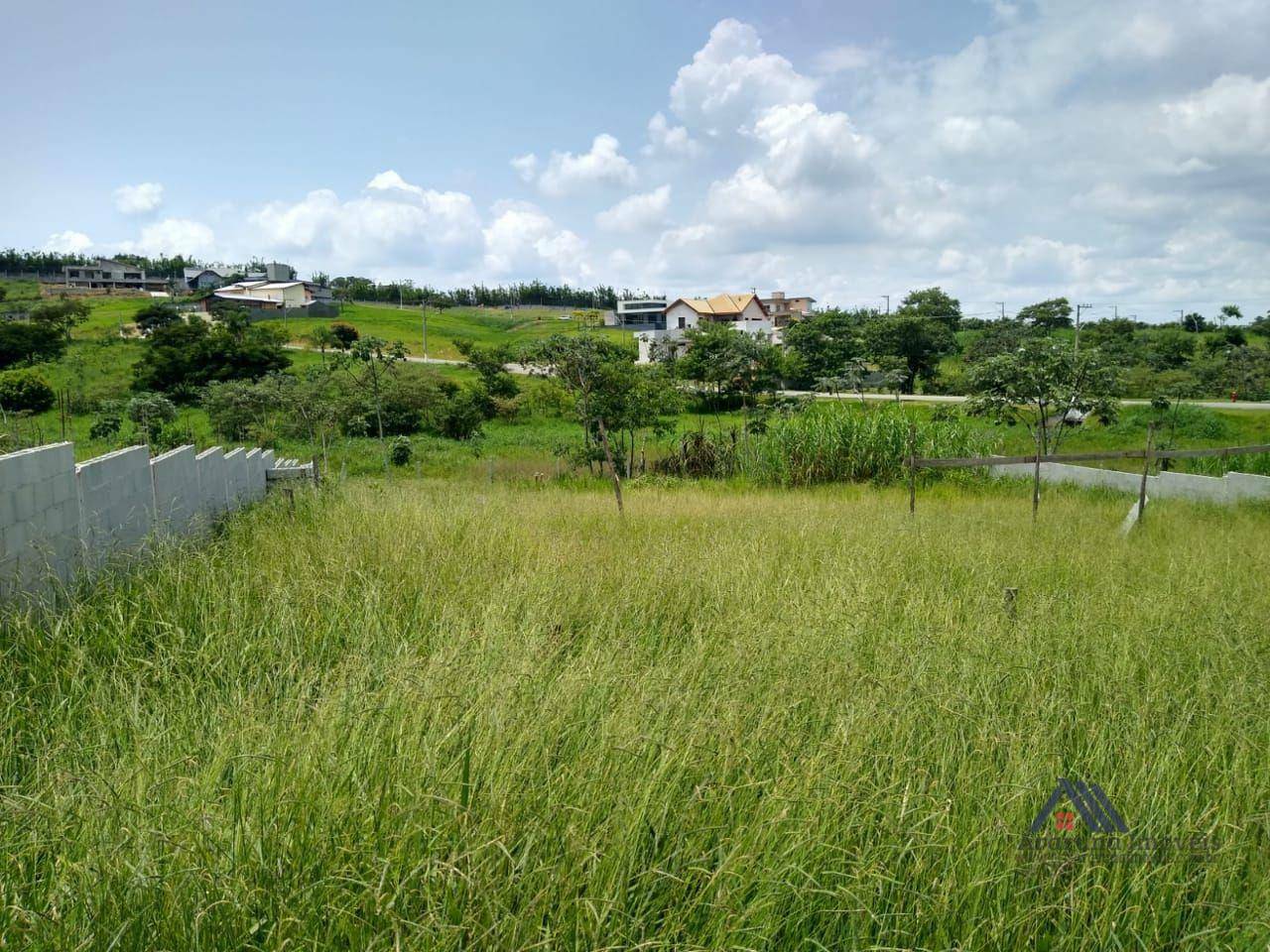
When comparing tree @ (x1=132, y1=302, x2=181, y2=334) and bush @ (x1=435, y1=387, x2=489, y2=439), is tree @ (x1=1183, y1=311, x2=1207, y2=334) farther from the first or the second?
tree @ (x1=132, y1=302, x2=181, y2=334)

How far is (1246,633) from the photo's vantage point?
429cm

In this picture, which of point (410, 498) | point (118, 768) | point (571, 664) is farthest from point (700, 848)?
point (410, 498)

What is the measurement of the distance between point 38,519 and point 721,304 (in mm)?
65820

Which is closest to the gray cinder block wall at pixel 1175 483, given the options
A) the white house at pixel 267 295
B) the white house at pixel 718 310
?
the white house at pixel 718 310

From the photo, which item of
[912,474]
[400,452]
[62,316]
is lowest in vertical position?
[400,452]

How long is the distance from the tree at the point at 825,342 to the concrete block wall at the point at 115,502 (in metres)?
36.4

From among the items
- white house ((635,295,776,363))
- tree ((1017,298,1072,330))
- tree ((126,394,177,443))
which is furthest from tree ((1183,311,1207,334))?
tree ((126,394,177,443))

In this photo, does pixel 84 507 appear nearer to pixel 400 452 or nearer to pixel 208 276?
pixel 400 452

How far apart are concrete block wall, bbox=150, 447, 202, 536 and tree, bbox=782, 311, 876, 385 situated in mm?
35565

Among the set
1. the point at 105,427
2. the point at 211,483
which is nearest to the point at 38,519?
the point at 211,483

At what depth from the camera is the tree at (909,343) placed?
4453 cm

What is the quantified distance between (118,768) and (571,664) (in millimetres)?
1602

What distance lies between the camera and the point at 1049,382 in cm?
1772

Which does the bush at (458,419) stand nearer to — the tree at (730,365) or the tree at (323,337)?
the tree at (730,365)
